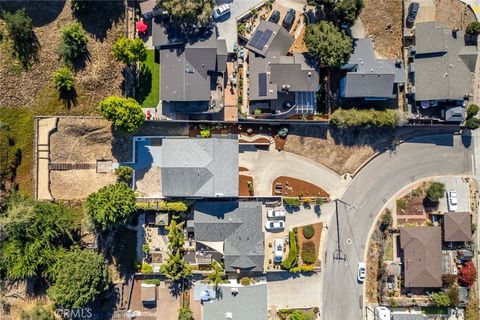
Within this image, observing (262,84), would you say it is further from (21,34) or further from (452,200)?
(452,200)

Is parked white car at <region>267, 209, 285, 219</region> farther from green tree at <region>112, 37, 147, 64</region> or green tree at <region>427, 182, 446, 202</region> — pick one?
green tree at <region>112, 37, 147, 64</region>

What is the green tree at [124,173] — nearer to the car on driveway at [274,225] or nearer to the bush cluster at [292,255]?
the car on driveway at [274,225]

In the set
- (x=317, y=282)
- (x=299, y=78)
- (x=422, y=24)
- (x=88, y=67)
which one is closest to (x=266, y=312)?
(x=317, y=282)

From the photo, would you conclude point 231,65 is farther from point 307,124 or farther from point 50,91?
point 50,91

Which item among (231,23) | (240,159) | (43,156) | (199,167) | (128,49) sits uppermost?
(231,23)

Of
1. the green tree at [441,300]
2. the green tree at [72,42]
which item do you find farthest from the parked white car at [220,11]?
the green tree at [441,300]

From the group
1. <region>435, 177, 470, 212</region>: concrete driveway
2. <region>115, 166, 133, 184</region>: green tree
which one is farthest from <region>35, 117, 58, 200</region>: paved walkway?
<region>435, 177, 470, 212</region>: concrete driveway

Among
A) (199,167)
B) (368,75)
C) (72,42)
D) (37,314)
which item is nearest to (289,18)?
(368,75)
